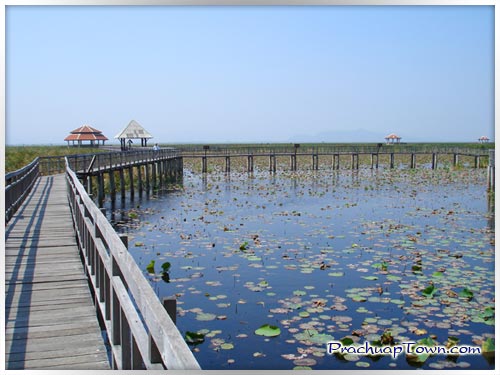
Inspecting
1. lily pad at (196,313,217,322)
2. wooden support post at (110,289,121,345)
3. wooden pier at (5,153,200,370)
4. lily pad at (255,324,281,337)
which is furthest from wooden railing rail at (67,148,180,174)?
wooden support post at (110,289,121,345)

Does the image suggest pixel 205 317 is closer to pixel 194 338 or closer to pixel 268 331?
pixel 194 338

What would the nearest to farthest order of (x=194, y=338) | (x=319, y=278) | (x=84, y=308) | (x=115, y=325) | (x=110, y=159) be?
(x=115, y=325) < (x=84, y=308) < (x=194, y=338) < (x=319, y=278) < (x=110, y=159)

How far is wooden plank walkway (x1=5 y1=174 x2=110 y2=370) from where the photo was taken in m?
4.34

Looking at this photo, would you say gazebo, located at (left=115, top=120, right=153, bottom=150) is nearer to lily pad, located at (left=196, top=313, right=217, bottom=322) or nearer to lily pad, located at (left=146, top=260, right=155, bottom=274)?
lily pad, located at (left=146, top=260, right=155, bottom=274)

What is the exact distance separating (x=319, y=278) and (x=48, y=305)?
202 inches

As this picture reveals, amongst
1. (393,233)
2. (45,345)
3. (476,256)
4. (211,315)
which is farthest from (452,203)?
(45,345)

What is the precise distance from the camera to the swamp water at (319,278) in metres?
6.53

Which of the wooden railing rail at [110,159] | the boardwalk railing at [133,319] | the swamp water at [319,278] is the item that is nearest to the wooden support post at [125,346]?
the boardwalk railing at [133,319]

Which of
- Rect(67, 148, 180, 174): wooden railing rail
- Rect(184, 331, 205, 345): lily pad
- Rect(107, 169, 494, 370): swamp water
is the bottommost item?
Rect(184, 331, 205, 345): lily pad

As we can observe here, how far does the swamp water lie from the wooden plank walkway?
1.62 m

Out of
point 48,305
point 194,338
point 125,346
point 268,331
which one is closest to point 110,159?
point 194,338

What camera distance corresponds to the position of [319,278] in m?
9.43

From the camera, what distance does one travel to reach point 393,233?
14.0 m

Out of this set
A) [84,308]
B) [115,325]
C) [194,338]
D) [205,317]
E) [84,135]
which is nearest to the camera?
[115,325]
